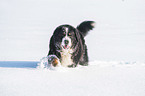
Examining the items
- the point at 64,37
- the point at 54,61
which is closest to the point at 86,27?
the point at 64,37

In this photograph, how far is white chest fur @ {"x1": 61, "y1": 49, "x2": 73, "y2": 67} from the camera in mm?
3770

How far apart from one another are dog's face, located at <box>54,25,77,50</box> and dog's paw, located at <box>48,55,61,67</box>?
21 cm

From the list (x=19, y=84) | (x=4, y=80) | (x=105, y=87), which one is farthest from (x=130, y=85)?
(x=4, y=80)

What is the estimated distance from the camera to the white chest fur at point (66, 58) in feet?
12.4

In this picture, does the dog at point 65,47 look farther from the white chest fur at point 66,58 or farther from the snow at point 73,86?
the snow at point 73,86

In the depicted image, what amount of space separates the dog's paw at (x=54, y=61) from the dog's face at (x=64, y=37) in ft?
0.68

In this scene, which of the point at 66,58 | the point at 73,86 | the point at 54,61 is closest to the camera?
the point at 73,86

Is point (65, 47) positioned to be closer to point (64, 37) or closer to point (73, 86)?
point (64, 37)

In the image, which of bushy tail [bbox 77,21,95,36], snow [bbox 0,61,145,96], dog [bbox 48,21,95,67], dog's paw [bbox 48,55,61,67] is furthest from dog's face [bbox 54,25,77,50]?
snow [bbox 0,61,145,96]

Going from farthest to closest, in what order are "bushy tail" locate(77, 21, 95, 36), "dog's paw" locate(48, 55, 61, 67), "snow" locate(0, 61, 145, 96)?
1. "bushy tail" locate(77, 21, 95, 36)
2. "dog's paw" locate(48, 55, 61, 67)
3. "snow" locate(0, 61, 145, 96)

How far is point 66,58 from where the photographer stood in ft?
12.5

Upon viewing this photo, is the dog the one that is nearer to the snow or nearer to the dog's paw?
the dog's paw

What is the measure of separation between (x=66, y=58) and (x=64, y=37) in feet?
1.40

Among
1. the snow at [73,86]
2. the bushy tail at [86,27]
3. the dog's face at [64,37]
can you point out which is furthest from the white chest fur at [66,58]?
the snow at [73,86]
